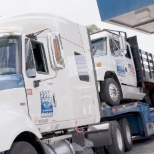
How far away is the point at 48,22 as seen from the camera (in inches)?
253

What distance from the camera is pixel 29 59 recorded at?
17.7ft

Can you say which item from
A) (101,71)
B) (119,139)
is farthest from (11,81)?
(101,71)

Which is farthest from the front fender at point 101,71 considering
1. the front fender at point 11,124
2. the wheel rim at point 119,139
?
the front fender at point 11,124

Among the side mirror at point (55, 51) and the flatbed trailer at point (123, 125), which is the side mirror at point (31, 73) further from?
the flatbed trailer at point (123, 125)

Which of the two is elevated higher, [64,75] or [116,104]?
[64,75]

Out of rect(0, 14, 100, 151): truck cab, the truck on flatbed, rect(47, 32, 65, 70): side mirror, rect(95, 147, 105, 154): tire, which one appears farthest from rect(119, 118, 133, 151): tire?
rect(47, 32, 65, 70): side mirror

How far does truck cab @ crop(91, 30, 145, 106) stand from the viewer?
31.3ft

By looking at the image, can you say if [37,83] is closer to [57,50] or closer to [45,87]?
[45,87]

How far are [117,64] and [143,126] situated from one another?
6.46ft

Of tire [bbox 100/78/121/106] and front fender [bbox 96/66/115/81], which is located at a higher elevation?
front fender [bbox 96/66/115/81]

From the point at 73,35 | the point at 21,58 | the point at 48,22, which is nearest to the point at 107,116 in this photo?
the point at 73,35

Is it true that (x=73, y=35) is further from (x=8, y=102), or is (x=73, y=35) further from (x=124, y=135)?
(x=124, y=135)

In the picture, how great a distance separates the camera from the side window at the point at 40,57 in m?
5.69

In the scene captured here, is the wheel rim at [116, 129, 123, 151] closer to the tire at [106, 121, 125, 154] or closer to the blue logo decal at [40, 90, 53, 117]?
the tire at [106, 121, 125, 154]
